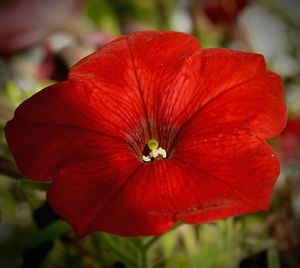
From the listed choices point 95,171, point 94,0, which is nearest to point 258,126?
point 95,171

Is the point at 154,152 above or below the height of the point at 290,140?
above

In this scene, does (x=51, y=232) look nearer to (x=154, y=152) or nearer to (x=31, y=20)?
(x=154, y=152)

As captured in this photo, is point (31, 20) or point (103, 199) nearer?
point (103, 199)

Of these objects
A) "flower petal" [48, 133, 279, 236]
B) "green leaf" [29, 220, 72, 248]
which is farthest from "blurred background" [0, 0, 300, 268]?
"flower petal" [48, 133, 279, 236]

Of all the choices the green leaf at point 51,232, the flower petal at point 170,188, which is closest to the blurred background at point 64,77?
the green leaf at point 51,232

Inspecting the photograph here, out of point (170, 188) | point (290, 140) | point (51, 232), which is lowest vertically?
point (290, 140)

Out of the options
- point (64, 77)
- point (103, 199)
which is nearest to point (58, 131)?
point (103, 199)
